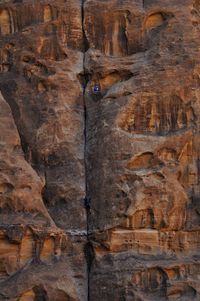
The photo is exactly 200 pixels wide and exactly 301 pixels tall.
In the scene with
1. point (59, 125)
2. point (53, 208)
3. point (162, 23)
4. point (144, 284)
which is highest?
point (162, 23)

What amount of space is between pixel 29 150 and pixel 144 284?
12.3 ft

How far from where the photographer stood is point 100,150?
19.1 meters

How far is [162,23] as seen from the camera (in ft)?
66.1

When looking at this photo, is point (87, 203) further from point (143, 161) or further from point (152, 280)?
point (152, 280)

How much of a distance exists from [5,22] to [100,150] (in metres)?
3.85

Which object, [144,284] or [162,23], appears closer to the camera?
[144,284]

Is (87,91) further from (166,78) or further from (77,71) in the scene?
(166,78)

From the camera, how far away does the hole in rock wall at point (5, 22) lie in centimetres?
2056

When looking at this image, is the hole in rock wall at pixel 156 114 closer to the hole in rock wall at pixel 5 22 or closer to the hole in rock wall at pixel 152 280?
the hole in rock wall at pixel 152 280

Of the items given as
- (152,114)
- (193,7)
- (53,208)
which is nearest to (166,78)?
(152,114)

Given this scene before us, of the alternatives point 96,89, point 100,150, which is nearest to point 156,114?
point 100,150

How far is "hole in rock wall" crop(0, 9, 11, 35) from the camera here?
20.6 meters

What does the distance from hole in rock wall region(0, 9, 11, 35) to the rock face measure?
0.03 metres

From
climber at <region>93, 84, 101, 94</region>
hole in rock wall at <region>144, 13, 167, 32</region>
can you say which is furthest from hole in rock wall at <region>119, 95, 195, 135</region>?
hole in rock wall at <region>144, 13, 167, 32</region>
